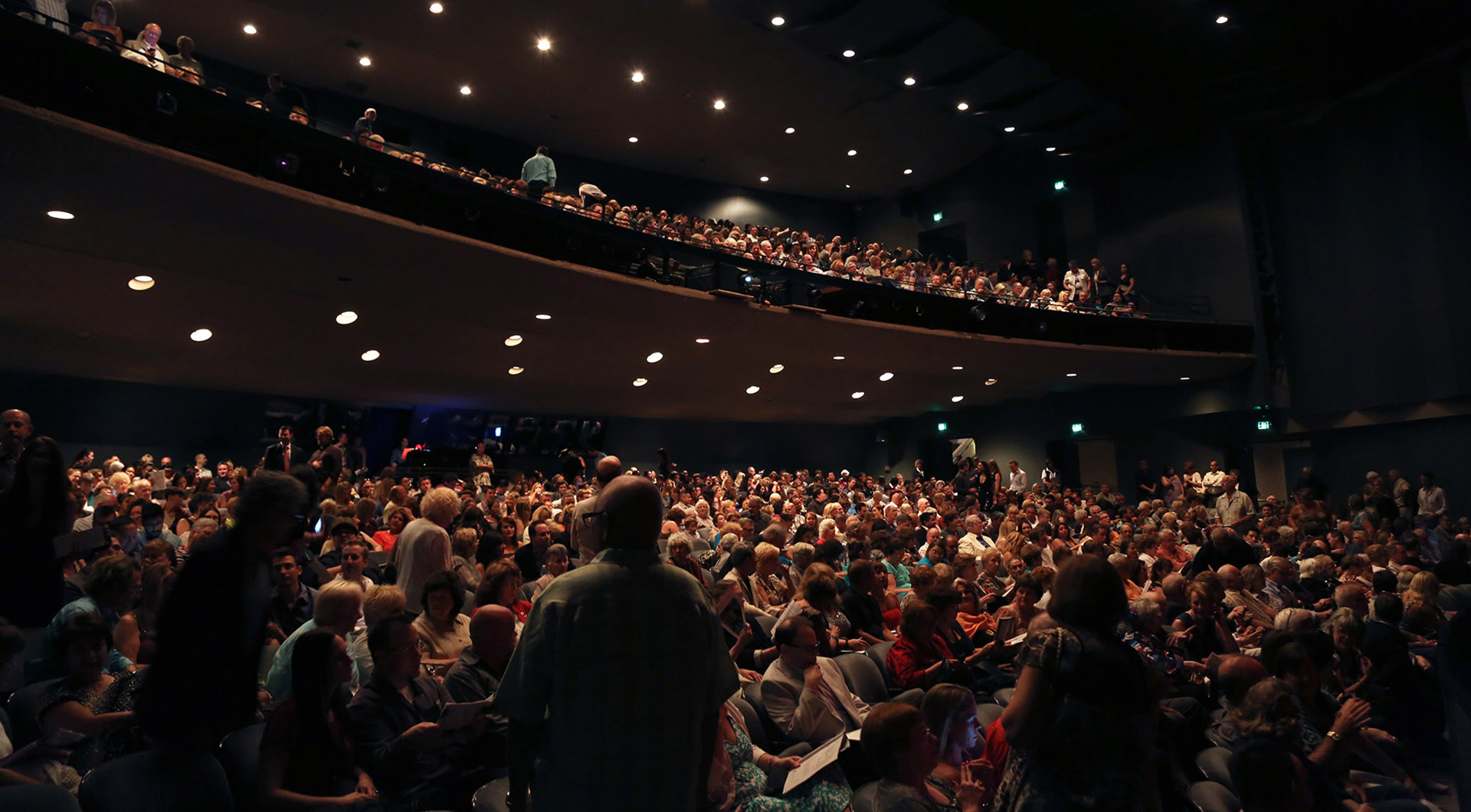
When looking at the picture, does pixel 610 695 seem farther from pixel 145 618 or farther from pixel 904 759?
pixel 145 618

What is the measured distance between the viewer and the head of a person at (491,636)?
3.07m

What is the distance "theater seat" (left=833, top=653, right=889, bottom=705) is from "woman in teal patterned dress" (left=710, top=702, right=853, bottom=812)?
0.89 meters

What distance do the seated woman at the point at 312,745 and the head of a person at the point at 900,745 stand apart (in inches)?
64.1

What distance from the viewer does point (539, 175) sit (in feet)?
37.0

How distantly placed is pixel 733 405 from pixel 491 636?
14.9 metres

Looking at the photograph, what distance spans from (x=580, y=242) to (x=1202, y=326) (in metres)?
13.2

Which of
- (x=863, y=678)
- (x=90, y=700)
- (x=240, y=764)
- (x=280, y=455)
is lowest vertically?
(x=863, y=678)

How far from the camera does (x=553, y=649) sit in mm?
1726

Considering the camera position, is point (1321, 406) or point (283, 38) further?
point (1321, 406)

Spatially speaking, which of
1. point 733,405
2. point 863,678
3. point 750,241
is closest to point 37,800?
point 863,678

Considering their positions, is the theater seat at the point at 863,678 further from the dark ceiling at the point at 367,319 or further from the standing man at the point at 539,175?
the standing man at the point at 539,175

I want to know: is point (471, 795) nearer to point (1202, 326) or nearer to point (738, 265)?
point (738, 265)

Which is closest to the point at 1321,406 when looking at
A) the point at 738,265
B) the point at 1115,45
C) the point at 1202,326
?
the point at 1202,326

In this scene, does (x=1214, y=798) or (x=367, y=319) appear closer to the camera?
(x=1214, y=798)
